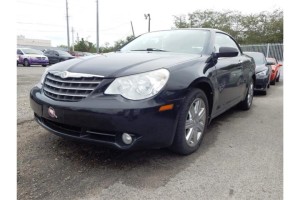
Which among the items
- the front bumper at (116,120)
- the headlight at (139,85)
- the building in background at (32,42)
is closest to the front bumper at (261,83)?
the front bumper at (116,120)

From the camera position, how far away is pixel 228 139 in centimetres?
352

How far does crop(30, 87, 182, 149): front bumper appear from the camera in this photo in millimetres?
2264

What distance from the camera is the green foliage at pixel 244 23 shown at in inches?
990

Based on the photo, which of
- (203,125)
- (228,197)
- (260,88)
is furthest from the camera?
(260,88)

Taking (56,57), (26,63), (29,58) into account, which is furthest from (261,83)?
(56,57)

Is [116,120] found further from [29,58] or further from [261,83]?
[29,58]

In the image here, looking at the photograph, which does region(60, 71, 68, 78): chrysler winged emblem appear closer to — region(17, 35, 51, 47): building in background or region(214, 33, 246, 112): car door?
region(214, 33, 246, 112): car door

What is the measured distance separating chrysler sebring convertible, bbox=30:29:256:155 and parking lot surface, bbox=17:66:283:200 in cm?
28

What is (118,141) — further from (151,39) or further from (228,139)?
(151,39)

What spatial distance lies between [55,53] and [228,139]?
845 inches

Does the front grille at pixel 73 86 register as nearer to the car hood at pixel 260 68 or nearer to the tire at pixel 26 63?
the car hood at pixel 260 68

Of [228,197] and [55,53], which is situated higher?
[55,53]

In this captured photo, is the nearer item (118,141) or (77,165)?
(118,141)

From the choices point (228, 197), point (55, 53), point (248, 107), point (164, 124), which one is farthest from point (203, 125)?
point (55, 53)
